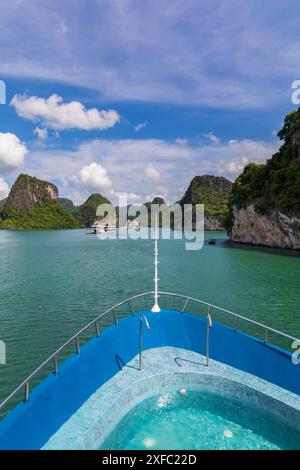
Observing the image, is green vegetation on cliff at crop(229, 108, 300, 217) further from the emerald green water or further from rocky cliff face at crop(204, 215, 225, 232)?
rocky cliff face at crop(204, 215, 225, 232)

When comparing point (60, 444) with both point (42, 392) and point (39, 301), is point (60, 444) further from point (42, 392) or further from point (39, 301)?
point (39, 301)

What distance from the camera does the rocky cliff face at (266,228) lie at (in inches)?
2252

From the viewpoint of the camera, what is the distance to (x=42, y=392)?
244 inches

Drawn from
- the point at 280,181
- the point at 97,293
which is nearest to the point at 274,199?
the point at 280,181

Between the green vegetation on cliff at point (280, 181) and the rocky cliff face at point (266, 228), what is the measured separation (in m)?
1.64

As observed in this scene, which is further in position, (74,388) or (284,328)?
(284,328)

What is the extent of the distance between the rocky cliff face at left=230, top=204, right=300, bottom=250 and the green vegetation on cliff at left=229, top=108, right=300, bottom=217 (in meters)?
1.64

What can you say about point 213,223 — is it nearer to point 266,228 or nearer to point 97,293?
point 266,228

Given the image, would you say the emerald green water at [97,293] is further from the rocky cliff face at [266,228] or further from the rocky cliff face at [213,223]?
the rocky cliff face at [213,223]

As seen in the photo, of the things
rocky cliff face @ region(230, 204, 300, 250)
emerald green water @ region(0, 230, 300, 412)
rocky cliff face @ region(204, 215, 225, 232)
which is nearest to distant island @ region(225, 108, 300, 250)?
rocky cliff face @ region(230, 204, 300, 250)

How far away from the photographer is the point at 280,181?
201ft

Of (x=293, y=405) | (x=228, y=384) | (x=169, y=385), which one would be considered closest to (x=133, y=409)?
(x=169, y=385)

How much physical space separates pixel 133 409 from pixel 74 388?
1.72m

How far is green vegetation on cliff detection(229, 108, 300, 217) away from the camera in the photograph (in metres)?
56.8
